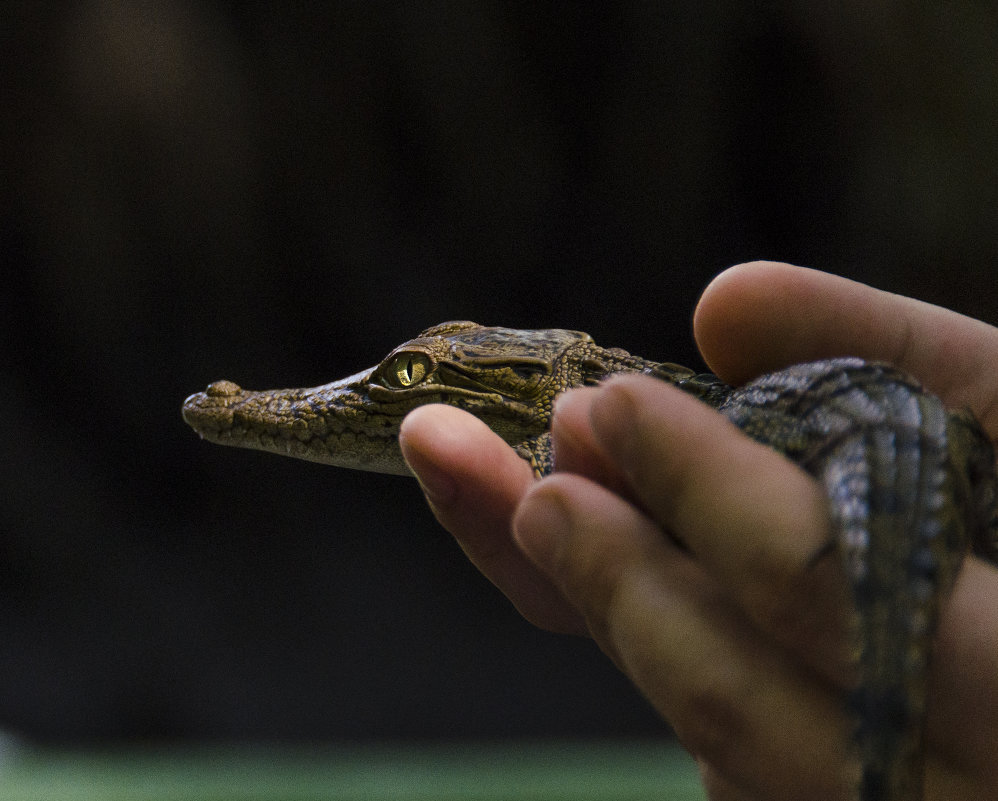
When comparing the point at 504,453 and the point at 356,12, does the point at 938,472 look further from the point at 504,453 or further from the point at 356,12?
the point at 356,12

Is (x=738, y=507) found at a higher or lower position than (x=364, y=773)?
higher

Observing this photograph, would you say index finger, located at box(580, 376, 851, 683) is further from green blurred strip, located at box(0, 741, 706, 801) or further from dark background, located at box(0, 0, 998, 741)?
green blurred strip, located at box(0, 741, 706, 801)

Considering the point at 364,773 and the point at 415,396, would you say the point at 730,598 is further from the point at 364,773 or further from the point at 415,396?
the point at 364,773

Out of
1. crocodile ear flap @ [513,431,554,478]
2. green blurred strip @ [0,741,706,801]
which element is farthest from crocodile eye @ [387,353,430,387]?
green blurred strip @ [0,741,706,801]

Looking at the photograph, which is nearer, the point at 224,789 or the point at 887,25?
the point at 887,25

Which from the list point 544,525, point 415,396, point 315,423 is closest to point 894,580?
point 544,525

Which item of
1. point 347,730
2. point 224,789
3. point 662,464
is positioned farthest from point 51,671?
point 662,464
